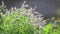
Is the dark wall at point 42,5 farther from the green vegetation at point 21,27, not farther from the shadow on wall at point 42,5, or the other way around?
the green vegetation at point 21,27

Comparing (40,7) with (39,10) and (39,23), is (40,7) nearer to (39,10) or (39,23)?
(39,10)

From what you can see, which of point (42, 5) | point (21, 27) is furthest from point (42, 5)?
point (21, 27)

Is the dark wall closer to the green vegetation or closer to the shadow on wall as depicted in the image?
the shadow on wall

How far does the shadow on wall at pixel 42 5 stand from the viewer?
4.37 m

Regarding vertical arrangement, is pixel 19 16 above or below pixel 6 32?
above

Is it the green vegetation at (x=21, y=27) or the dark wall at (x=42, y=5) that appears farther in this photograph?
the dark wall at (x=42, y=5)

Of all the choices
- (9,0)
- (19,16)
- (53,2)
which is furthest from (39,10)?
(19,16)

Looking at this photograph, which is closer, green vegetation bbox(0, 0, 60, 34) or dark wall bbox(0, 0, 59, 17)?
green vegetation bbox(0, 0, 60, 34)

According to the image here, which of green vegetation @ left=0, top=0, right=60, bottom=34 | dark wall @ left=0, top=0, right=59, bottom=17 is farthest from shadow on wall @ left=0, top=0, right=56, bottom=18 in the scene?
green vegetation @ left=0, top=0, right=60, bottom=34

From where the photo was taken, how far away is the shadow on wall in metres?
4.37

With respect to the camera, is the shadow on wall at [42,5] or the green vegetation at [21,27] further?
the shadow on wall at [42,5]

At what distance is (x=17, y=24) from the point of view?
8.78 feet

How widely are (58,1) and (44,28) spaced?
188 cm

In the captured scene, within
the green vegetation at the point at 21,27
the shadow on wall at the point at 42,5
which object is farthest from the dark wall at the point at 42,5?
the green vegetation at the point at 21,27
